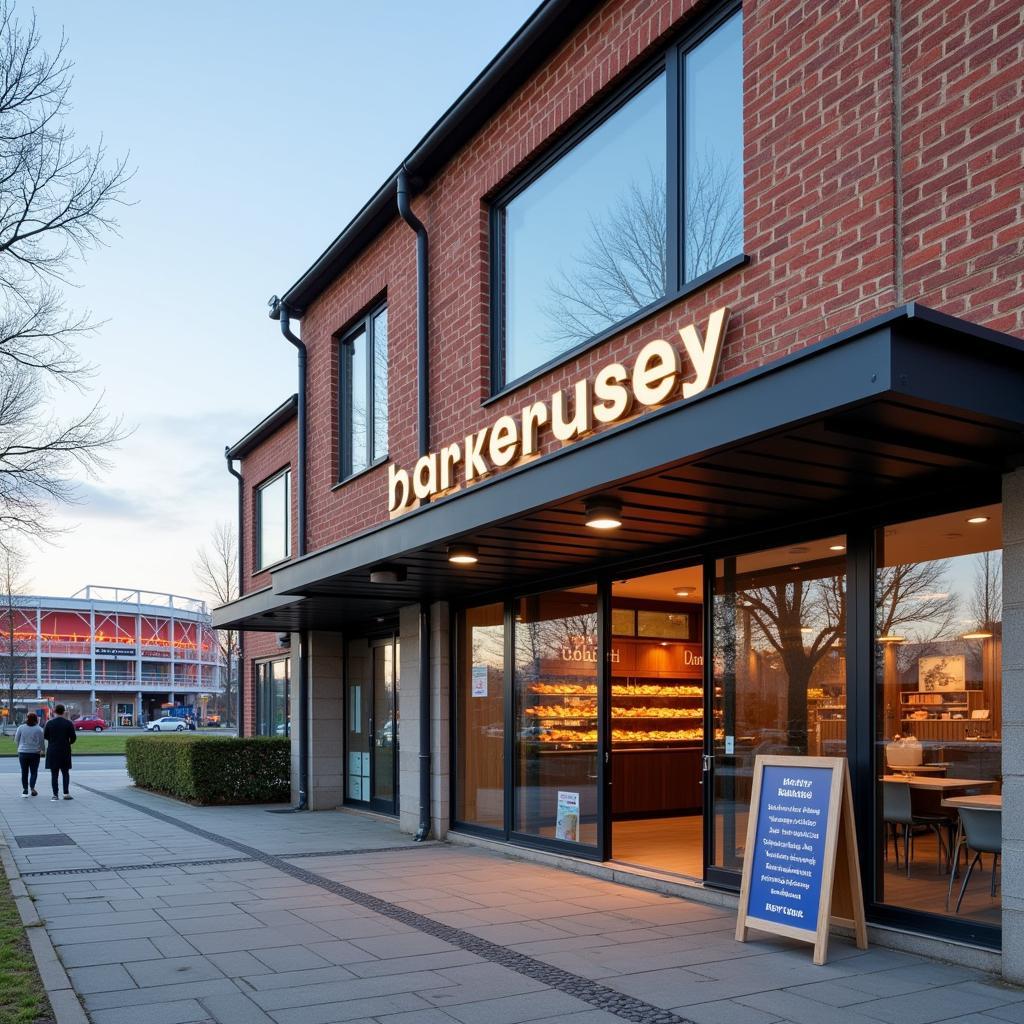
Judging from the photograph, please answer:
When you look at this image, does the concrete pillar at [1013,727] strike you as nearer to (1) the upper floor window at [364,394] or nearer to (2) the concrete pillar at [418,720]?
(2) the concrete pillar at [418,720]

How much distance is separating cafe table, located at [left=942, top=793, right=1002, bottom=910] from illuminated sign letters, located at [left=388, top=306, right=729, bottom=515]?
3.08 m

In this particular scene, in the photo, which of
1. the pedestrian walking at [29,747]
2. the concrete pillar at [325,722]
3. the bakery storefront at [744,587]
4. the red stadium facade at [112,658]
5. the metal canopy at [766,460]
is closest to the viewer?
the metal canopy at [766,460]

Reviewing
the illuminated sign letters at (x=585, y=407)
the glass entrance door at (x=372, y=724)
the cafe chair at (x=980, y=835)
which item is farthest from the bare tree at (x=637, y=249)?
the glass entrance door at (x=372, y=724)

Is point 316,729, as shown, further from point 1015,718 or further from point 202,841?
point 1015,718

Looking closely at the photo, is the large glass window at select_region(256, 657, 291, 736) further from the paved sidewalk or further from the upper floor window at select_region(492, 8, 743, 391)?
the upper floor window at select_region(492, 8, 743, 391)

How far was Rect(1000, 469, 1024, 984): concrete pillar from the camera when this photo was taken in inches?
245

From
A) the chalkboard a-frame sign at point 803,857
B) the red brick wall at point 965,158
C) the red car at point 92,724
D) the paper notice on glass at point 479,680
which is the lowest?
the red car at point 92,724

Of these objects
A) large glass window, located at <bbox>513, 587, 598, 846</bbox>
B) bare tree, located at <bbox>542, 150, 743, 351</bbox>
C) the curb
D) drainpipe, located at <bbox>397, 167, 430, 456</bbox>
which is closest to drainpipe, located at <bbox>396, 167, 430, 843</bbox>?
drainpipe, located at <bbox>397, 167, 430, 456</bbox>

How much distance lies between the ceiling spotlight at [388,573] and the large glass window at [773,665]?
3.27 m

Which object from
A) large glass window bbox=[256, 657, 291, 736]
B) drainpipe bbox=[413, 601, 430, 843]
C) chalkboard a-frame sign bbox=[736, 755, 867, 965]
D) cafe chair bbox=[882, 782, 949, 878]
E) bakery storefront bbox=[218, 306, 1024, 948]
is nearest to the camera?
bakery storefront bbox=[218, 306, 1024, 948]

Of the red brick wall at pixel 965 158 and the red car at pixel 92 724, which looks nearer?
the red brick wall at pixel 965 158

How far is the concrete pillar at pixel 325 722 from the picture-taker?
16938 millimetres

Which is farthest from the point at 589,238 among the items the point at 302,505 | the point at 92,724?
the point at 92,724

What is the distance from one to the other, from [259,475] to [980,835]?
1771cm
